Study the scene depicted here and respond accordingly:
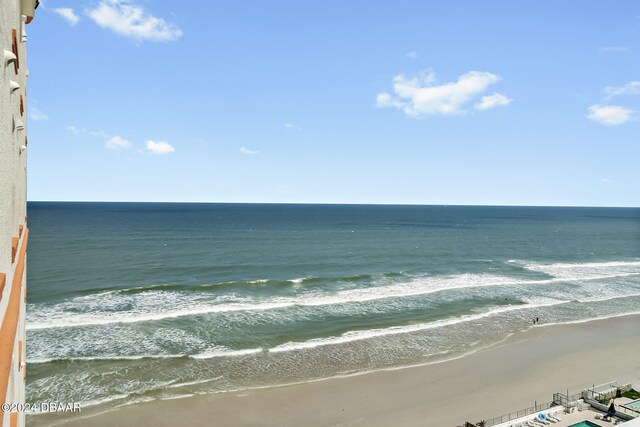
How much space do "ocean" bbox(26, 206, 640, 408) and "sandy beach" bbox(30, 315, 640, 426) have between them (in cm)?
109

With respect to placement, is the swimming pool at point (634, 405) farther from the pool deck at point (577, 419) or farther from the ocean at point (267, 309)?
the ocean at point (267, 309)

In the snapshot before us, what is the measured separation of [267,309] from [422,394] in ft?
48.3

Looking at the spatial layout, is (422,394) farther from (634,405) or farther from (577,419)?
(634,405)

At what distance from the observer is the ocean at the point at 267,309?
869 inches

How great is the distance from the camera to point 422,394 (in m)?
21.5

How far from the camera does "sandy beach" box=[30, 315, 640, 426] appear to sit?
1845cm

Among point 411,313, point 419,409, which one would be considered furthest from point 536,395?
point 411,313

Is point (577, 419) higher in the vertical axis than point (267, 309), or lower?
lower

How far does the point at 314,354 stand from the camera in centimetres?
2505

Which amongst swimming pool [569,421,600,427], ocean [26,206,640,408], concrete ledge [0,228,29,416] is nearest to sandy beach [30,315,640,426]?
ocean [26,206,640,408]

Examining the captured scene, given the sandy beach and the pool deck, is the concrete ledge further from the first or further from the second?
the pool deck

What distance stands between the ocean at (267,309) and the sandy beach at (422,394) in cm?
109

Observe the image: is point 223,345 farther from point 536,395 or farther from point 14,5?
point 14,5

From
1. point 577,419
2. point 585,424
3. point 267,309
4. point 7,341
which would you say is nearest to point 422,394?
point 577,419
